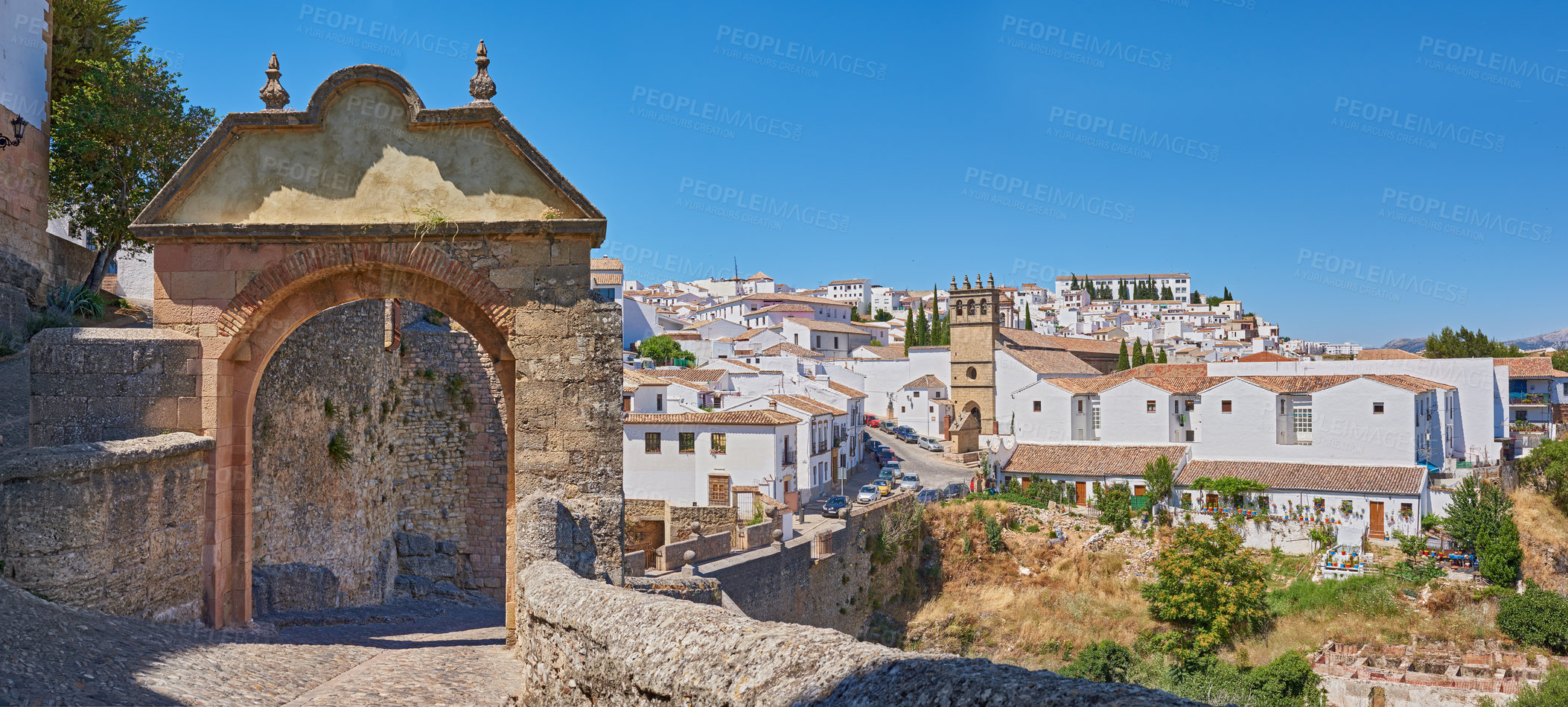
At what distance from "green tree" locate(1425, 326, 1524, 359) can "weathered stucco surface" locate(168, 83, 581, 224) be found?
64135 mm

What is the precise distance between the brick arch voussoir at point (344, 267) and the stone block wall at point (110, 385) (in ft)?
1.65

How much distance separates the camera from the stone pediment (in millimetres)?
8031

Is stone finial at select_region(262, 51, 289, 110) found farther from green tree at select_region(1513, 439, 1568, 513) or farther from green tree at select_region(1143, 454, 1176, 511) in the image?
→ green tree at select_region(1513, 439, 1568, 513)

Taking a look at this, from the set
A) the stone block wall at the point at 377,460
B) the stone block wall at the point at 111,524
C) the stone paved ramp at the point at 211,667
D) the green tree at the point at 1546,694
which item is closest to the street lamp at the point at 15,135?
the stone block wall at the point at 377,460

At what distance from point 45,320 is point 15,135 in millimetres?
3306

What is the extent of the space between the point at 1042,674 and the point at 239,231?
7.63 meters

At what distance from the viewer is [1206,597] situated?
28641 mm

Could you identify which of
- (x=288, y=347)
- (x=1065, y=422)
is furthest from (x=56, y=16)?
(x=1065, y=422)

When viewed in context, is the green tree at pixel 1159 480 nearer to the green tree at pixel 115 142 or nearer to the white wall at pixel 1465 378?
the white wall at pixel 1465 378

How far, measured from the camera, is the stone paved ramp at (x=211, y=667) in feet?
17.1

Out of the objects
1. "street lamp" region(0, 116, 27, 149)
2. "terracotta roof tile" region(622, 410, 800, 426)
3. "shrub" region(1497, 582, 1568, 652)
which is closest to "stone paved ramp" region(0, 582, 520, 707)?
"street lamp" region(0, 116, 27, 149)

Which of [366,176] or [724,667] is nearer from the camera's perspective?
[724,667]

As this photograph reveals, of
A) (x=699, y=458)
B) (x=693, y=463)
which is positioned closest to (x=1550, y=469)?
(x=699, y=458)

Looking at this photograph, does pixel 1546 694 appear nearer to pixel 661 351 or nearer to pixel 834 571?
pixel 834 571
